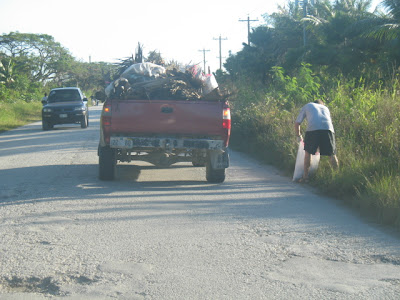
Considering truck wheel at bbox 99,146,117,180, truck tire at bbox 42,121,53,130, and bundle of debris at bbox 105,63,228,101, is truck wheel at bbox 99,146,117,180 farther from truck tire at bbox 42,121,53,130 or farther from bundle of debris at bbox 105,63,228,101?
truck tire at bbox 42,121,53,130

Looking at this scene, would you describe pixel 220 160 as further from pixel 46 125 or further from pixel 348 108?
pixel 46 125

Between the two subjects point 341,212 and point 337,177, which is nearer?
point 341,212

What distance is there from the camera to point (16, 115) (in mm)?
35188

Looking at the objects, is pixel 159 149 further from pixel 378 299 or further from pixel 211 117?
pixel 378 299

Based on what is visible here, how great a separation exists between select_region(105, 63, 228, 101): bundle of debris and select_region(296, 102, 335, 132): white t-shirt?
1.66m

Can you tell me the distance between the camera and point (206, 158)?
9.95 m

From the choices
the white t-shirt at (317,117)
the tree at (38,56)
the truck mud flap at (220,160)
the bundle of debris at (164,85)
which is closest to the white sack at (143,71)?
the bundle of debris at (164,85)

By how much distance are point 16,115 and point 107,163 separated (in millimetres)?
27502

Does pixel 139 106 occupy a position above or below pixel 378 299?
above

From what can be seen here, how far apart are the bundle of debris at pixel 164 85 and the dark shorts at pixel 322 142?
175cm

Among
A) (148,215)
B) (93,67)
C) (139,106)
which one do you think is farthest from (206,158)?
(93,67)

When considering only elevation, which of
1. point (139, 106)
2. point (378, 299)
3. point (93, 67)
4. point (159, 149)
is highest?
point (93, 67)

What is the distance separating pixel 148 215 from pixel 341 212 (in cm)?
260

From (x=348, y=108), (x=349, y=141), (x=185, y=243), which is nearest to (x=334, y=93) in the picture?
(x=348, y=108)
